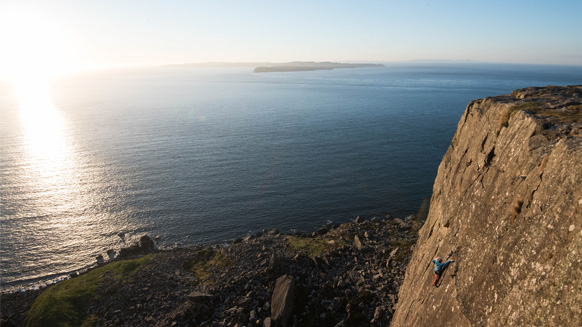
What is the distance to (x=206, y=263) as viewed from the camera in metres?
42.0

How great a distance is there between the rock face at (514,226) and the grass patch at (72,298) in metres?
33.1

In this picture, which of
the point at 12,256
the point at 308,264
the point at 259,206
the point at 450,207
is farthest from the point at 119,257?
the point at 450,207

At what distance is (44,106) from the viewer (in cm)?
17638

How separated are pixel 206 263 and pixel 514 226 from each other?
3715 cm

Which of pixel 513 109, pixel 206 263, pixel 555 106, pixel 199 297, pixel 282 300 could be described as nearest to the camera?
pixel 555 106

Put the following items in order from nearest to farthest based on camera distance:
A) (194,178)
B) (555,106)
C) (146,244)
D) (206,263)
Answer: (555,106), (206,263), (146,244), (194,178)

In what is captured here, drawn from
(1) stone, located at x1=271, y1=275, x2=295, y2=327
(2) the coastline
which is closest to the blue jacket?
(2) the coastline

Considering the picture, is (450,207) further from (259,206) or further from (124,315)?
(259,206)

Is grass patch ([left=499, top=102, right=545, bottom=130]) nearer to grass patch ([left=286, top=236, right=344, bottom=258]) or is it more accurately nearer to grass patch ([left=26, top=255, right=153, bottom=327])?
grass patch ([left=286, top=236, right=344, bottom=258])

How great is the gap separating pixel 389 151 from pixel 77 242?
70856 mm

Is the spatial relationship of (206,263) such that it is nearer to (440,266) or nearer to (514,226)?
(440,266)

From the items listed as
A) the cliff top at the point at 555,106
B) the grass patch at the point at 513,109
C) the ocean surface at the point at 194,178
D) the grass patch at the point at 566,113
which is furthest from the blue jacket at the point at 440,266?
the ocean surface at the point at 194,178

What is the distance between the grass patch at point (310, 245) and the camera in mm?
41719

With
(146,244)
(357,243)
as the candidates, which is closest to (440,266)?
(357,243)
